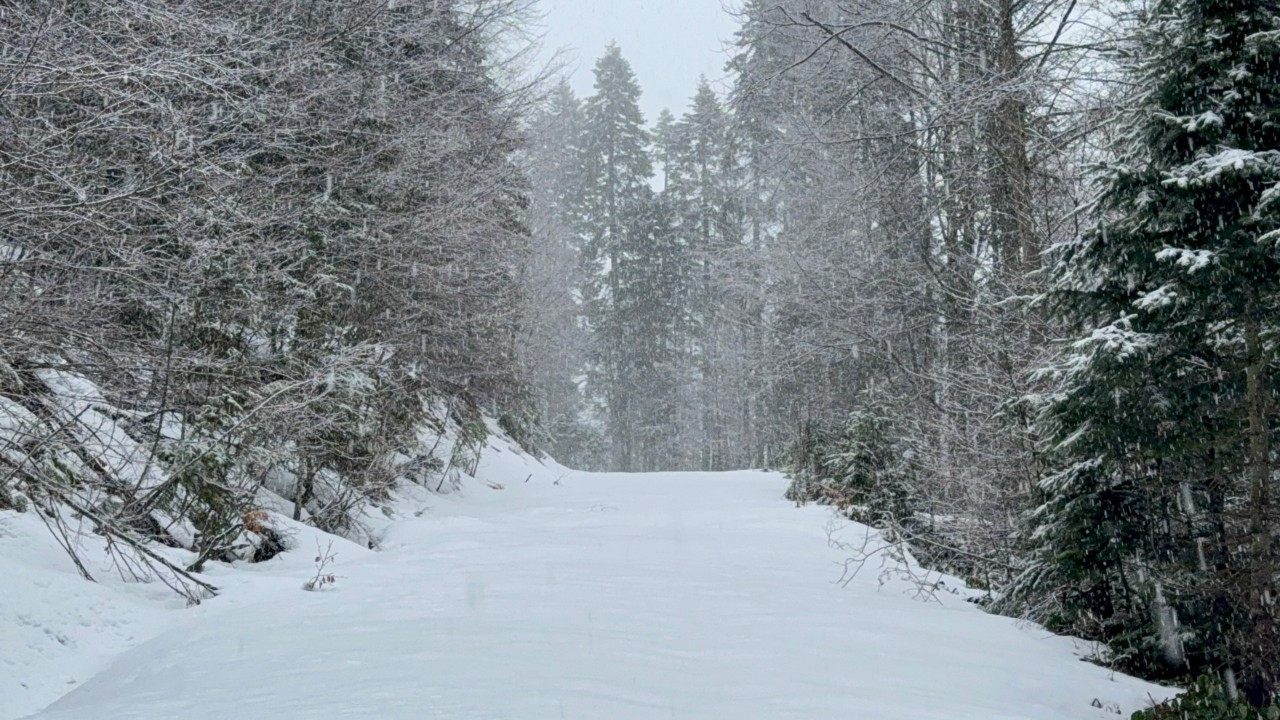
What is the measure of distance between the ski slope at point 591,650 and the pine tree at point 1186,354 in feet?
2.19

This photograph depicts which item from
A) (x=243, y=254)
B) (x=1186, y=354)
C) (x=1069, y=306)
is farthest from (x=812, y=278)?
(x=1186, y=354)

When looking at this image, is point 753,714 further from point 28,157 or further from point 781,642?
point 28,157

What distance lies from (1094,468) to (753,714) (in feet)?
9.23

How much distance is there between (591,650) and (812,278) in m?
12.7

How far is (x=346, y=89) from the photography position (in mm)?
10648

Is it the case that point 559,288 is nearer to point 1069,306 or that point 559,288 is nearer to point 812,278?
point 812,278

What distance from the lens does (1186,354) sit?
443cm

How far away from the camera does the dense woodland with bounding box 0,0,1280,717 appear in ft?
14.3

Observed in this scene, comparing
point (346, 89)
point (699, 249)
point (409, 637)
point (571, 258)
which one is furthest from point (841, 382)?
point (571, 258)

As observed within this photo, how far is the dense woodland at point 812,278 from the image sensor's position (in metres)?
4.35

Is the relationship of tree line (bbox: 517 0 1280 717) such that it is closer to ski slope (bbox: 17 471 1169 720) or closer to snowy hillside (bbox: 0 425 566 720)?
ski slope (bbox: 17 471 1169 720)

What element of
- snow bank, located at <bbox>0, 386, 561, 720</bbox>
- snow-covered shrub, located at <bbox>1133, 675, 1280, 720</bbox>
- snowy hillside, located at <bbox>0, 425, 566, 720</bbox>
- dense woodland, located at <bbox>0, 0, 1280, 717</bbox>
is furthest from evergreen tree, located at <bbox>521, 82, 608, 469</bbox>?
snow-covered shrub, located at <bbox>1133, 675, 1280, 720</bbox>

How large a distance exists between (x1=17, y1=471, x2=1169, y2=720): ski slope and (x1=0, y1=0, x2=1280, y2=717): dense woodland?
0.69m

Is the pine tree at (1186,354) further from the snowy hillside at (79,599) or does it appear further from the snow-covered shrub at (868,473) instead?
the snow-covered shrub at (868,473)
